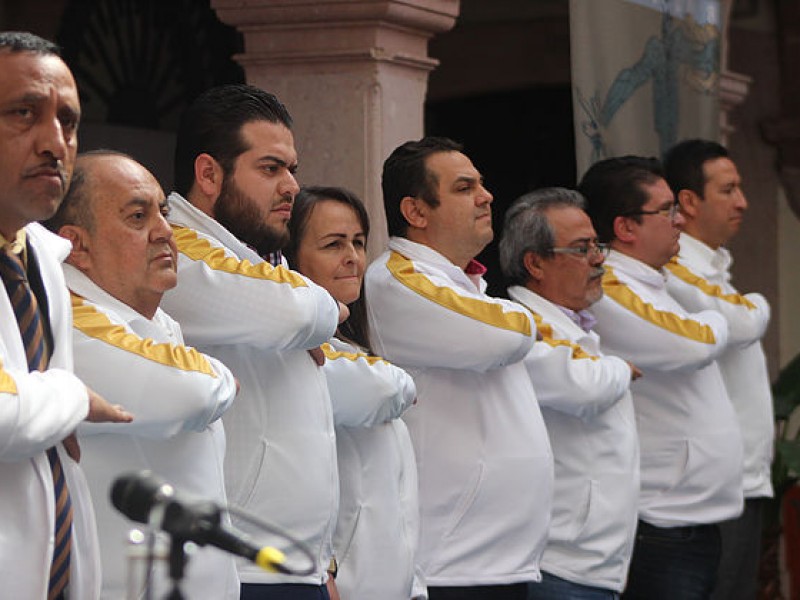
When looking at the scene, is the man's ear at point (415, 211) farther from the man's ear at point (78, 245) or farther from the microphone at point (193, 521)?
the microphone at point (193, 521)

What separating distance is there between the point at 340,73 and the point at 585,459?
5.19ft

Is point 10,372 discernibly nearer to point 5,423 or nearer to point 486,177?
point 5,423

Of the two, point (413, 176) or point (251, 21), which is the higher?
point (251, 21)

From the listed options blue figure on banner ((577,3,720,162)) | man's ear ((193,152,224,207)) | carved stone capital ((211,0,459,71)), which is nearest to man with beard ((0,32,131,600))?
man's ear ((193,152,224,207))

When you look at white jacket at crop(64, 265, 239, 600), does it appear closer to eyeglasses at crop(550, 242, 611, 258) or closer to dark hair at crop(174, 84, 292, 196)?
dark hair at crop(174, 84, 292, 196)

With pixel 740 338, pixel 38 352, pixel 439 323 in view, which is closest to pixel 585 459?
pixel 439 323

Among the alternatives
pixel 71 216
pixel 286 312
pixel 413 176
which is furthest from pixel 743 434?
pixel 71 216

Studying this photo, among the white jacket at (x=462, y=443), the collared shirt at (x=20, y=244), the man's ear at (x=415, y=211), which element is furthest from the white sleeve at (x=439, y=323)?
the collared shirt at (x=20, y=244)

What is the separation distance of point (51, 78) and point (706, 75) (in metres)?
4.90

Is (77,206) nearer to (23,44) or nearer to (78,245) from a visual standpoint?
(78,245)

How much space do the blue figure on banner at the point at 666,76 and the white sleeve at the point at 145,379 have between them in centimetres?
326

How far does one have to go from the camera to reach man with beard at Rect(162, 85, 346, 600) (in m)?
4.68

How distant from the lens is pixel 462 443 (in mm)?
5793

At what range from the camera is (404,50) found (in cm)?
697
